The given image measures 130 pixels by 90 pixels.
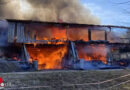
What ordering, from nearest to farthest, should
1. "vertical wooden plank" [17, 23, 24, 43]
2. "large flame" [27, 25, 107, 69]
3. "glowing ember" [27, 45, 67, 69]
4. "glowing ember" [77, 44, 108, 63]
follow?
"vertical wooden plank" [17, 23, 24, 43] → "large flame" [27, 25, 107, 69] → "glowing ember" [27, 45, 67, 69] → "glowing ember" [77, 44, 108, 63]

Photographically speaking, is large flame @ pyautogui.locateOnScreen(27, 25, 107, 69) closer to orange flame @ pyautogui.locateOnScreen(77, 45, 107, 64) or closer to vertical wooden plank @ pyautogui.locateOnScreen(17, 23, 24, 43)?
orange flame @ pyautogui.locateOnScreen(77, 45, 107, 64)

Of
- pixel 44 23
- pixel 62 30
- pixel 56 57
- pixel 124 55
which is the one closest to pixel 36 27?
pixel 44 23

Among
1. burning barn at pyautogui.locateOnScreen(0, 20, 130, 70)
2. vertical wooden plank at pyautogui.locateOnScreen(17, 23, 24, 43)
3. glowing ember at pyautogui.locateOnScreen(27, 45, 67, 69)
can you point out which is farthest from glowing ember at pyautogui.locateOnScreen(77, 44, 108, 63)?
vertical wooden plank at pyautogui.locateOnScreen(17, 23, 24, 43)

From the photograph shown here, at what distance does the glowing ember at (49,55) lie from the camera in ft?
75.6

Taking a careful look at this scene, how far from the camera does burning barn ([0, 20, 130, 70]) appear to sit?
21328mm

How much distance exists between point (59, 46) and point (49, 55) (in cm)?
244

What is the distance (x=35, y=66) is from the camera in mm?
17125

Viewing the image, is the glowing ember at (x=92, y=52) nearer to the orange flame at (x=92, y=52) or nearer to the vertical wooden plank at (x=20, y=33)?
the orange flame at (x=92, y=52)

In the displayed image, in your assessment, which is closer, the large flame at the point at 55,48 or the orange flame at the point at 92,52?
the large flame at the point at 55,48

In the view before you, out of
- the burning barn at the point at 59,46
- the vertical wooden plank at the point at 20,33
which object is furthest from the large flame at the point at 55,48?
the vertical wooden plank at the point at 20,33

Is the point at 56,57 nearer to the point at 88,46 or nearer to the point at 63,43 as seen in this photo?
the point at 63,43

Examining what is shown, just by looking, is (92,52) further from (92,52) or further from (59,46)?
(59,46)

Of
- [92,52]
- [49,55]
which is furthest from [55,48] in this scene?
[92,52]

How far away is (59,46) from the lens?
23219 millimetres
